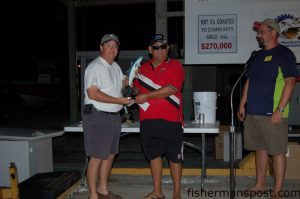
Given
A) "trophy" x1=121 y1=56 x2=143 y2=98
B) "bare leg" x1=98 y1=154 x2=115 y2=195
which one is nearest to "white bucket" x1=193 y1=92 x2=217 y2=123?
"trophy" x1=121 y1=56 x2=143 y2=98

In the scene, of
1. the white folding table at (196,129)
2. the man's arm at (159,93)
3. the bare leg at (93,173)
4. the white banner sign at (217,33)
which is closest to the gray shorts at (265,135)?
the white folding table at (196,129)

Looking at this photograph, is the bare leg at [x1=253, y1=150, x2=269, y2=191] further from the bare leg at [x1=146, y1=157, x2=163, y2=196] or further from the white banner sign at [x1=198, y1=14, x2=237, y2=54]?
the white banner sign at [x1=198, y1=14, x2=237, y2=54]

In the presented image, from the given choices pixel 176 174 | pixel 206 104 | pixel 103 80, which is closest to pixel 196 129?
pixel 206 104

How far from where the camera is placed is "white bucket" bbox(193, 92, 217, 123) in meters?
5.06

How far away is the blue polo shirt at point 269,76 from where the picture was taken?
4051 millimetres

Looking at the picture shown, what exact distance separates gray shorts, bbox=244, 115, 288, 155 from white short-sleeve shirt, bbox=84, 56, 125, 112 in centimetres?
144

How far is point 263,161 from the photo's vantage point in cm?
442

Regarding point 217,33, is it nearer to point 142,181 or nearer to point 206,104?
point 206,104

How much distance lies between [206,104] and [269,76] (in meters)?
1.12

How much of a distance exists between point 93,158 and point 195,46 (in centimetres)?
294

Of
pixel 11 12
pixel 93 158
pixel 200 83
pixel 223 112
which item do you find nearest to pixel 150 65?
pixel 93 158

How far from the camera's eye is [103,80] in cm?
Result: 411

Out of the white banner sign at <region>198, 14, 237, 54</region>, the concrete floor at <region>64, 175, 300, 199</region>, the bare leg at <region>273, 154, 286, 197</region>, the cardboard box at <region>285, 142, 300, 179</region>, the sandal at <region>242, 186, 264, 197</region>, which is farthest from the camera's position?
the white banner sign at <region>198, 14, 237, 54</region>

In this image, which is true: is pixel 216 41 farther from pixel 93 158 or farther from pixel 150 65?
pixel 93 158
